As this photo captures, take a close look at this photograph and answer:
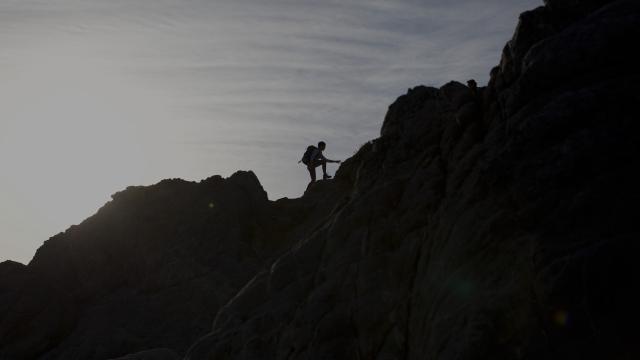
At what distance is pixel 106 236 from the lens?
47.8 meters

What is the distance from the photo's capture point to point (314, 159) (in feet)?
154

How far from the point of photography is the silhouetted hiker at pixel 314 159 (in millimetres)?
46438

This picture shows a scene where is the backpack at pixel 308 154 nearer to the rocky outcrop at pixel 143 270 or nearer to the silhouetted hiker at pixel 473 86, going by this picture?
the rocky outcrop at pixel 143 270

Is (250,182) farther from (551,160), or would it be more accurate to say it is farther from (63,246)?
(551,160)

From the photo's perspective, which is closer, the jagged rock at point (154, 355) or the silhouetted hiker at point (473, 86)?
the silhouetted hiker at point (473, 86)

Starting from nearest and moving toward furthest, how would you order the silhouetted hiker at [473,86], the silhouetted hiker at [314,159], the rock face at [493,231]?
1. the rock face at [493,231]
2. the silhouetted hiker at [473,86]
3. the silhouetted hiker at [314,159]

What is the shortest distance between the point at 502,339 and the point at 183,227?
109ft

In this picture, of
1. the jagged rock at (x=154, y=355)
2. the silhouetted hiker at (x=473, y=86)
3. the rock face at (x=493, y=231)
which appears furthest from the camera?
the jagged rock at (x=154, y=355)

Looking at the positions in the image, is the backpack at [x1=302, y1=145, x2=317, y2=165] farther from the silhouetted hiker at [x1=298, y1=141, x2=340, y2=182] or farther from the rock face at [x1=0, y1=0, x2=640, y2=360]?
the rock face at [x1=0, y1=0, x2=640, y2=360]

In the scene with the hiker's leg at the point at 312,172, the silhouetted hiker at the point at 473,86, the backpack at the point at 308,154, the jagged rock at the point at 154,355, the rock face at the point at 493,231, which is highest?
the backpack at the point at 308,154

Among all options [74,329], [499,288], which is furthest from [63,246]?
[499,288]

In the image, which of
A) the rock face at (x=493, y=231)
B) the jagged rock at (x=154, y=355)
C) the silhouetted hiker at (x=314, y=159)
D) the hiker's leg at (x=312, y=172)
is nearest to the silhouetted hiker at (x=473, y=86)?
the rock face at (x=493, y=231)

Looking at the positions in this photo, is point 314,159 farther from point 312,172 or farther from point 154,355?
point 154,355

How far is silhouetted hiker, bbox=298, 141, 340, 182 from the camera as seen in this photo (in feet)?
152
